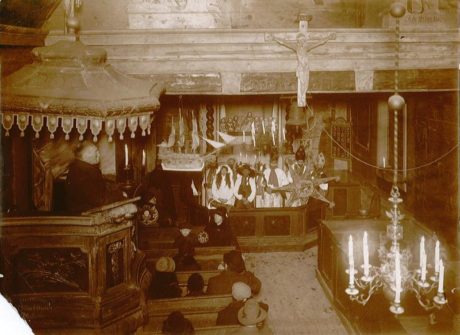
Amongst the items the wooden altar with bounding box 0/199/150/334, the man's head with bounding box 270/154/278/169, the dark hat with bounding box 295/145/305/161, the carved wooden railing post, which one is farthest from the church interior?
the carved wooden railing post

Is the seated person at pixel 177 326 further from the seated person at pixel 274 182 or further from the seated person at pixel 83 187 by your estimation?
the seated person at pixel 274 182

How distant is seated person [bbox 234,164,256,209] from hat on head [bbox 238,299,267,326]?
16.2 feet

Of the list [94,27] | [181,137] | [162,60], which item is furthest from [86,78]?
[181,137]

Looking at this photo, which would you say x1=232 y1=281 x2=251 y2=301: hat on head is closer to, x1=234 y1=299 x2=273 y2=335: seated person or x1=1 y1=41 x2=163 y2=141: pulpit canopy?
x1=234 y1=299 x2=273 y2=335: seated person

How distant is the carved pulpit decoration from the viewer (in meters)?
8.16

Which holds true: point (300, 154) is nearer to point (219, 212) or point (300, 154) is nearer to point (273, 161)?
point (273, 161)

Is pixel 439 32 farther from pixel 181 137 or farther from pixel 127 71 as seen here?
pixel 181 137

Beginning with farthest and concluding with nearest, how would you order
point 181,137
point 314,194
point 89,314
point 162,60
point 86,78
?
point 181,137 < point 314,194 < point 162,60 < point 86,78 < point 89,314

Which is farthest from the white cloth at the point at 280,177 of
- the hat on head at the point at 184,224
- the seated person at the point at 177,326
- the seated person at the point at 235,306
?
the seated person at the point at 177,326

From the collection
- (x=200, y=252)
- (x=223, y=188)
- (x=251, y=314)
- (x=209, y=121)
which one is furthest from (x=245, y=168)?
(x=251, y=314)

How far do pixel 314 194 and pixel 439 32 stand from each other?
4.66m

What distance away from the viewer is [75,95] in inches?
287

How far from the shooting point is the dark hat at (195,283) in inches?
326

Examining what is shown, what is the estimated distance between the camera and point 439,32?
8609 mm
